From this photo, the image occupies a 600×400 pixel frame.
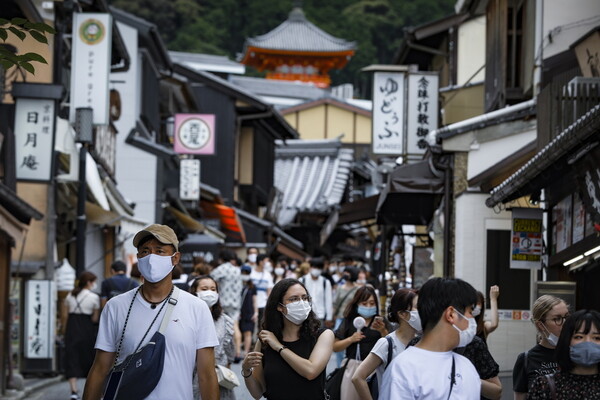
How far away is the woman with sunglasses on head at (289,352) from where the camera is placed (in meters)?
7.53

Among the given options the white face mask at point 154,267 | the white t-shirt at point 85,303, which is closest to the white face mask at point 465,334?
the white face mask at point 154,267

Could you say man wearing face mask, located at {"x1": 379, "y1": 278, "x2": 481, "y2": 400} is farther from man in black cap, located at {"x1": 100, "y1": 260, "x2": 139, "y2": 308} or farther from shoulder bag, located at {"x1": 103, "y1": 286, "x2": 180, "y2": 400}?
man in black cap, located at {"x1": 100, "y1": 260, "x2": 139, "y2": 308}

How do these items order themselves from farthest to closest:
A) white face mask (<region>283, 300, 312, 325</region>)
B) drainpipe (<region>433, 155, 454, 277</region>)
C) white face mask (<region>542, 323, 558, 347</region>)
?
drainpipe (<region>433, 155, 454, 277</region>)
white face mask (<region>283, 300, 312, 325</region>)
white face mask (<region>542, 323, 558, 347</region>)

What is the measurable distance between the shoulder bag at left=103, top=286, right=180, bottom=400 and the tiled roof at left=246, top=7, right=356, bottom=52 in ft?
227

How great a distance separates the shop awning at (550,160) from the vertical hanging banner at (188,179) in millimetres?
21918

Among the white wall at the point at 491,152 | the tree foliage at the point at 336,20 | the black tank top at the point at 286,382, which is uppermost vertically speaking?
the tree foliage at the point at 336,20

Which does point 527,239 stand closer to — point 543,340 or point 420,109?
point 543,340

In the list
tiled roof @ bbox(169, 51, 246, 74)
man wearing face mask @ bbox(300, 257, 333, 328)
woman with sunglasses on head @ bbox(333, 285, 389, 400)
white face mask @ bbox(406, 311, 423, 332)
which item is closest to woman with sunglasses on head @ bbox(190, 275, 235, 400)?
woman with sunglasses on head @ bbox(333, 285, 389, 400)

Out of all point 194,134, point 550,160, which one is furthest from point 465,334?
point 194,134

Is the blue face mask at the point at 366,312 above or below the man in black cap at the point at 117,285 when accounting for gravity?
above

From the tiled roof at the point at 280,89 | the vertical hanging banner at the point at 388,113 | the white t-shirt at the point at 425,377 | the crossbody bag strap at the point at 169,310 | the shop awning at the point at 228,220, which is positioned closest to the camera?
the white t-shirt at the point at 425,377

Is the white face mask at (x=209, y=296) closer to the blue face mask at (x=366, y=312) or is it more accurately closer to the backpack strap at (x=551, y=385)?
the blue face mask at (x=366, y=312)

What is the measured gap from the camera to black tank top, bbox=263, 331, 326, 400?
752 cm

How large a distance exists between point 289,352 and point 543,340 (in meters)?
1.54
